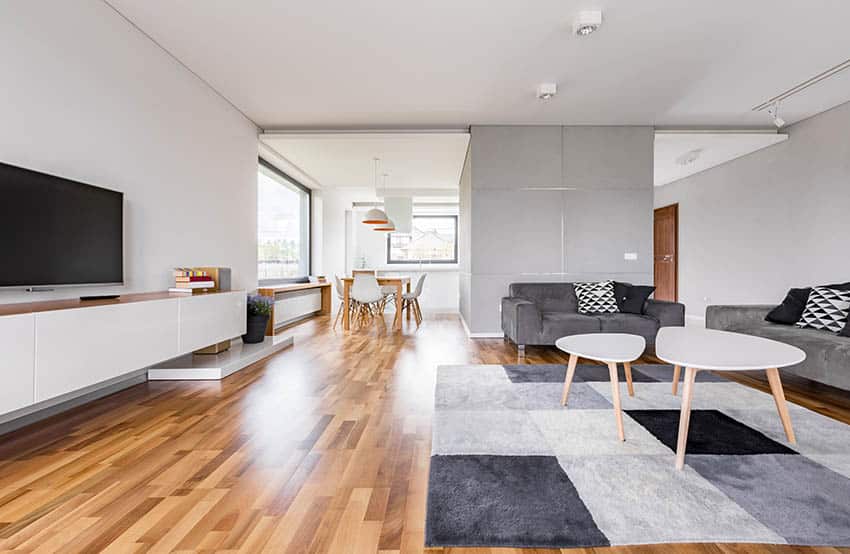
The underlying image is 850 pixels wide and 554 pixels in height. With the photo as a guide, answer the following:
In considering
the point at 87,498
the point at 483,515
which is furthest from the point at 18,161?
the point at 483,515

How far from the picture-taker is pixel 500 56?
355 cm

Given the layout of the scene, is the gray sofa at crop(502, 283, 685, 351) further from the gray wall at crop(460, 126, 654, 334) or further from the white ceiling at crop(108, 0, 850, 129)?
the white ceiling at crop(108, 0, 850, 129)

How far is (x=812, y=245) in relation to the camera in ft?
16.1

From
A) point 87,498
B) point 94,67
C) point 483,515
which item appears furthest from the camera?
point 94,67

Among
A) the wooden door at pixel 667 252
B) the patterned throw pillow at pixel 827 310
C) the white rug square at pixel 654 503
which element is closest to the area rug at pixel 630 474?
the white rug square at pixel 654 503

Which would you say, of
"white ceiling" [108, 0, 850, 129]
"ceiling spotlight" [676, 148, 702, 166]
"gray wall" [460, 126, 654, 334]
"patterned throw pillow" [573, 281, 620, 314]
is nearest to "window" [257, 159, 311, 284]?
"white ceiling" [108, 0, 850, 129]

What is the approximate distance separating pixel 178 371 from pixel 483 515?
2.93 metres

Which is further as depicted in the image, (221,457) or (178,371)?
(178,371)

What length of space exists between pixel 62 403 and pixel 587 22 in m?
4.37

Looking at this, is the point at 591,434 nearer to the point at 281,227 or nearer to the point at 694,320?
the point at 281,227

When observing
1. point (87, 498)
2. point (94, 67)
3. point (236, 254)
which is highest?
point (94, 67)

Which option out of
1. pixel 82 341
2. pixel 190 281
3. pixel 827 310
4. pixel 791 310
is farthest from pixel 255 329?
pixel 827 310

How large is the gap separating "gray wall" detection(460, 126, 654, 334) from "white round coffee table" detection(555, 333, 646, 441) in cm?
248

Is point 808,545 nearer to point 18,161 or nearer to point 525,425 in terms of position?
point 525,425
